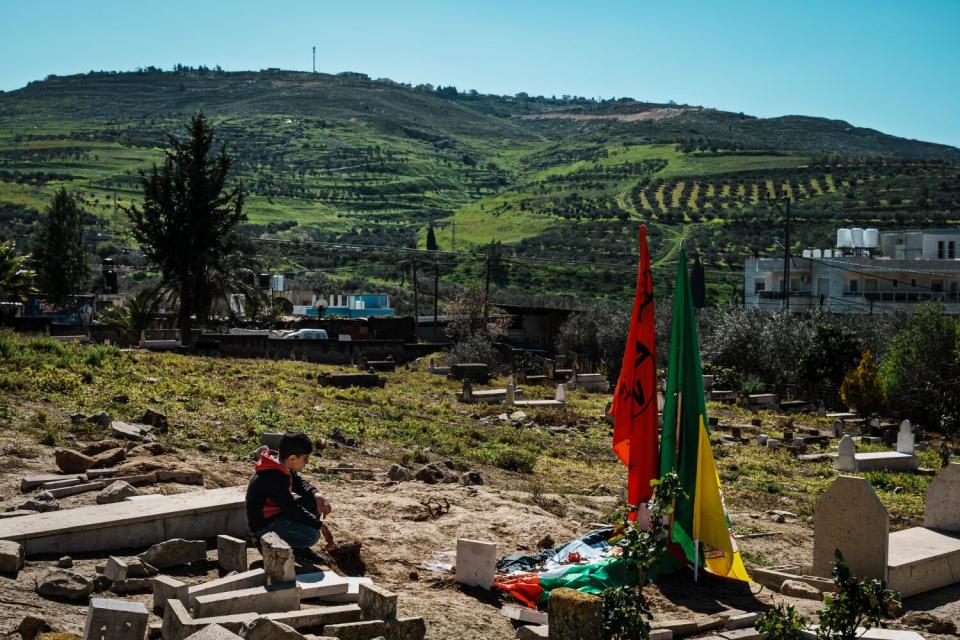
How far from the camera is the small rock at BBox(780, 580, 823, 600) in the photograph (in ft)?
34.8

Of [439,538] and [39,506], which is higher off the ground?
[39,506]

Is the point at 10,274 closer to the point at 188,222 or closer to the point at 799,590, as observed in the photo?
the point at 188,222

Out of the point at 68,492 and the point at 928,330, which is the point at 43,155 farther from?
the point at 68,492

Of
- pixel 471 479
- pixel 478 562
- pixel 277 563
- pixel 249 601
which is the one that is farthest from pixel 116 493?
pixel 471 479

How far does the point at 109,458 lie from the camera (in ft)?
40.5

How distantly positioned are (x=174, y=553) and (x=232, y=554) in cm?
56

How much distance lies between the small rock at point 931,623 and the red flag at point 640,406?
2.62m

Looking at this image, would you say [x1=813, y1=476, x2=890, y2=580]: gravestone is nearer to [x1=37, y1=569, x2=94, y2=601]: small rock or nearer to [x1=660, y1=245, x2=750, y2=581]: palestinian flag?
[x1=660, y1=245, x2=750, y2=581]: palestinian flag

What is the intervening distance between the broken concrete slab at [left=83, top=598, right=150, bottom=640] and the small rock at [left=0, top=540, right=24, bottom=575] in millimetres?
1719

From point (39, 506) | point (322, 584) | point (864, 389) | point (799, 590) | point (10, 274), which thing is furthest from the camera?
point (10, 274)

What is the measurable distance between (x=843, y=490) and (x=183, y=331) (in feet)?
93.2

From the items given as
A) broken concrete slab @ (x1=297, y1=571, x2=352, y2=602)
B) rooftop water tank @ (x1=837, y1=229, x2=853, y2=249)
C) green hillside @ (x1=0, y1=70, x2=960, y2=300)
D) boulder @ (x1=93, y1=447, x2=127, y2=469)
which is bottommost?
broken concrete slab @ (x1=297, y1=571, x2=352, y2=602)

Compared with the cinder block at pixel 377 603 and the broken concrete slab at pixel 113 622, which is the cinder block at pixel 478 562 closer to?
Result: the cinder block at pixel 377 603

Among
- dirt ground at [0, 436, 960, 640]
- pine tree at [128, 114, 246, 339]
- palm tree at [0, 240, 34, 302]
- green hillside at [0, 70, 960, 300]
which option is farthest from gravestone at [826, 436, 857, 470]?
green hillside at [0, 70, 960, 300]
